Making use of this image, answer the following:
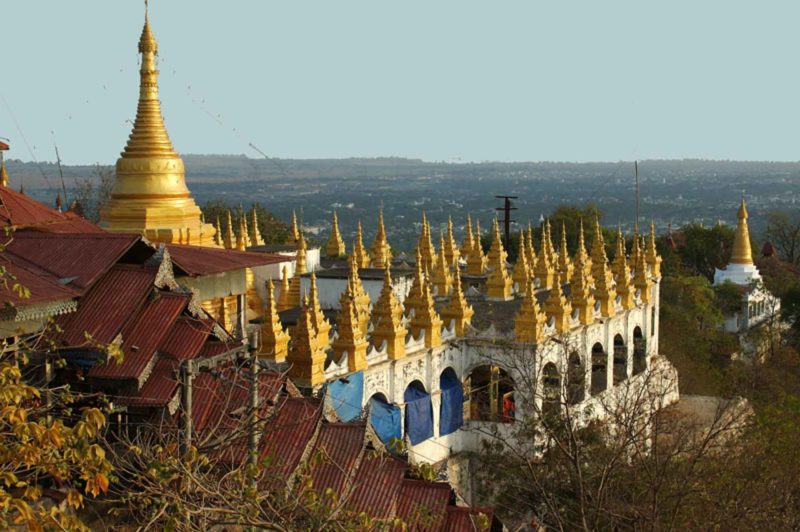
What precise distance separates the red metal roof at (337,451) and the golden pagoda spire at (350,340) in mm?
9666

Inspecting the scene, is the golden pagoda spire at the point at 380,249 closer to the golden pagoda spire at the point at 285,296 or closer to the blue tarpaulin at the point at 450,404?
the golden pagoda spire at the point at 285,296

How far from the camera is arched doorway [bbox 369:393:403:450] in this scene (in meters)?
28.5

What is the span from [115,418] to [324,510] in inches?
166

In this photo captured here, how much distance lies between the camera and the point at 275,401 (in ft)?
57.7

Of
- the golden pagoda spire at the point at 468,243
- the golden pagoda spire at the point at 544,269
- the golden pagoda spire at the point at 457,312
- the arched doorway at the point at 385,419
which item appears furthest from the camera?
the golden pagoda spire at the point at 468,243

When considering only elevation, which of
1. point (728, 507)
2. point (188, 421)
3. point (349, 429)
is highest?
point (188, 421)

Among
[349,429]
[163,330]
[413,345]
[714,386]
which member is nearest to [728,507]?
[349,429]

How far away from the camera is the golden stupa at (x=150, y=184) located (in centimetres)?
3184

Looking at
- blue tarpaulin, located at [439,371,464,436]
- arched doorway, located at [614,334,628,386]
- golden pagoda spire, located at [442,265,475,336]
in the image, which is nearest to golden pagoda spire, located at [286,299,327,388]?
blue tarpaulin, located at [439,371,464,436]

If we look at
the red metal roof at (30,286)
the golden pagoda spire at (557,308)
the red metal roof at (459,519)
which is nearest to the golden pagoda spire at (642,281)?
the golden pagoda spire at (557,308)

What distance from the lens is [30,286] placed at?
16094mm

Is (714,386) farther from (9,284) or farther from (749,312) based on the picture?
(9,284)

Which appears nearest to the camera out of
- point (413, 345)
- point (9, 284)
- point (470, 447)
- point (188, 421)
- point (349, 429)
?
point (188, 421)

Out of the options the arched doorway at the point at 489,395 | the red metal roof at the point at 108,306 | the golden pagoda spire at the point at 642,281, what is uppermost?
the red metal roof at the point at 108,306
